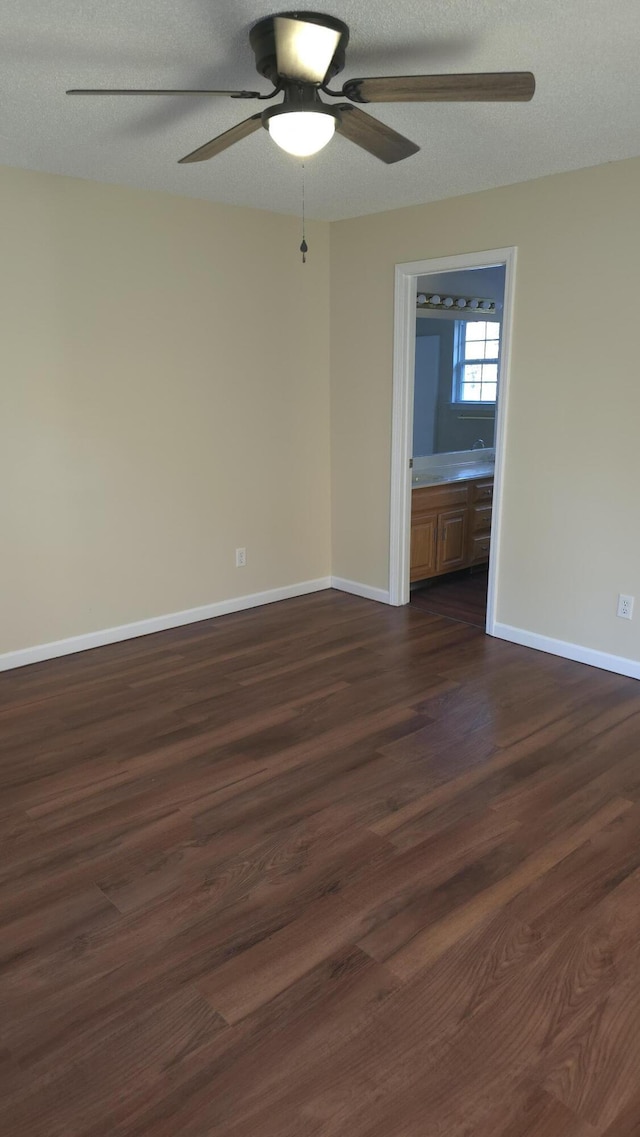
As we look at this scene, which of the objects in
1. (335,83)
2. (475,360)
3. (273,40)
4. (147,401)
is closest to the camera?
(273,40)

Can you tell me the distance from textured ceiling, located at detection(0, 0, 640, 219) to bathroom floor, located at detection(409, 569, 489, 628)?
2455 millimetres

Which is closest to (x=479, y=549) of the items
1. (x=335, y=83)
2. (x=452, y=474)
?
(x=452, y=474)

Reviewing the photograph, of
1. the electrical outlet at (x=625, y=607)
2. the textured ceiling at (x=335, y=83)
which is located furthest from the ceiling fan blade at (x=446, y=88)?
the electrical outlet at (x=625, y=607)

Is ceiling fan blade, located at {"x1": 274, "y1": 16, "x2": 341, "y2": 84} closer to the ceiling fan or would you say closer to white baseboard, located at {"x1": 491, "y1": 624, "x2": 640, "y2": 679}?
the ceiling fan

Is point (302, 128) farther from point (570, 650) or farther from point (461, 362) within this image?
point (461, 362)

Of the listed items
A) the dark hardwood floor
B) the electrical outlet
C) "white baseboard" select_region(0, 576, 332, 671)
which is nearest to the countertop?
"white baseboard" select_region(0, 576, 332, 671)

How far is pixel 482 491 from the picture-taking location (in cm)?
560

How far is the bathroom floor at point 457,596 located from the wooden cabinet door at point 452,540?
141 millimetres

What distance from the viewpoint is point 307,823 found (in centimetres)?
261

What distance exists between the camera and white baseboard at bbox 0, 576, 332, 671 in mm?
4023

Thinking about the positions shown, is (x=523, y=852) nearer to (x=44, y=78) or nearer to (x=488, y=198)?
(x=44, y=78)

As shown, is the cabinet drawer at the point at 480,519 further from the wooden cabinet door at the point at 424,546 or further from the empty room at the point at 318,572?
the wooden cabinet door at the point at 424,546

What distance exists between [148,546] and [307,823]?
2.25 meters

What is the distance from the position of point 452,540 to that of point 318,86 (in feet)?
12.1
